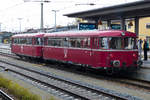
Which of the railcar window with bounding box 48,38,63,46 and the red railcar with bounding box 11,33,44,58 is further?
the red railcar with bounding box 11,33,44,58

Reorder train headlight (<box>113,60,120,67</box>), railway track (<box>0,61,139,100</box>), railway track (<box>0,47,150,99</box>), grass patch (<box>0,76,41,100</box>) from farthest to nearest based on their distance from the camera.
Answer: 1. train headlight (<box>113,60,120,67</box>)
2. railway track (<box>0,47,150,99</box>)
3. railway track (<box>0,61,139,100</box>)
4. grass patch (<box>0,76,41,100</box>)

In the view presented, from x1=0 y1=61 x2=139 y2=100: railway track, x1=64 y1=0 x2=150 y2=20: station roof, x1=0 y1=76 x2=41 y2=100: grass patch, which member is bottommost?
x1=0 y1=61 x2=139 y2=100: railway track

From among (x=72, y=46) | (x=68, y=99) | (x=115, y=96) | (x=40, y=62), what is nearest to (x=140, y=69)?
(x=72, y=46)

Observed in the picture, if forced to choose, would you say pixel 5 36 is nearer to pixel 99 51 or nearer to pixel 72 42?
pixel 72 42

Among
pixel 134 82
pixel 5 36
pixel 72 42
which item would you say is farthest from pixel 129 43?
pixel 5 36

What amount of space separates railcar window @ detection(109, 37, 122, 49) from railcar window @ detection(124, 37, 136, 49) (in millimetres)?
408

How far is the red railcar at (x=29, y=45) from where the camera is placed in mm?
22922

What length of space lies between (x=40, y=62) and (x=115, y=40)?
489 inches

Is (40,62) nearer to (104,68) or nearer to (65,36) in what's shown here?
(65,36)

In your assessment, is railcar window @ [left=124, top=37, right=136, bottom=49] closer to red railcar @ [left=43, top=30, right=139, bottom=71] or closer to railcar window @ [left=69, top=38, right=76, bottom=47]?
red railcar @ [left=43, top=30, right=139, bottom=71]

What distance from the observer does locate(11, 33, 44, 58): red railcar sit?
22922 millimetres

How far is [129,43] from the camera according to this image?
14.6 metres

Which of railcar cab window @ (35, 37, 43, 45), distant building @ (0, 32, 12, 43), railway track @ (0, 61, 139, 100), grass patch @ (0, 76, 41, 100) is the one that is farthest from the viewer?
→ distant building @ (0, 32, 12, 43)

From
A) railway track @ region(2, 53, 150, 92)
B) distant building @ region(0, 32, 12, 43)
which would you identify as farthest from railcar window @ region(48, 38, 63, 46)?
distant building @ region(0, 32, 12, 43)
